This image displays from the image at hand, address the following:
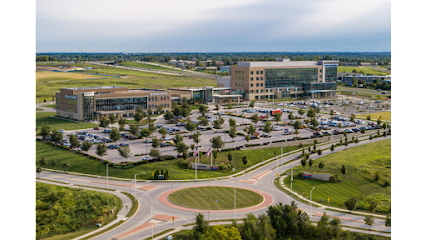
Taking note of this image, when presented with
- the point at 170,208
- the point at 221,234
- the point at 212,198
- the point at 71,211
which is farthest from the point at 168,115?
the point at 221,234

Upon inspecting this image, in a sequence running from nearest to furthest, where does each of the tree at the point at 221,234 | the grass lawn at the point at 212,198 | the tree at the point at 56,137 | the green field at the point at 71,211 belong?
the tree at the point at 221,234 < the green field at the point at 71,211 < the grass lawn at the point at 212,198 < the tree at the point at 56,137

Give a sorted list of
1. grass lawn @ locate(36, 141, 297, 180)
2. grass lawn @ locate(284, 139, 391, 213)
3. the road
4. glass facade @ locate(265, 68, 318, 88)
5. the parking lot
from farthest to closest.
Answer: glass facade @ locate(265, 68, 318, 88), the parking lot, grass lawn @ locate(36, 141, 297, 180), grass lawn @ locate(284, 139, 391, 213), the road

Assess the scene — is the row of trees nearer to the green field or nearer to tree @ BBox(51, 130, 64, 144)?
the green field

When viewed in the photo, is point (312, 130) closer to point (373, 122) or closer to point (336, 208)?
point (373, 122)

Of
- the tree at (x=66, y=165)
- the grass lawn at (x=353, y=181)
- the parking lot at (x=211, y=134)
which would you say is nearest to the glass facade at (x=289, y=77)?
the parking lot at (x=211, y=134)

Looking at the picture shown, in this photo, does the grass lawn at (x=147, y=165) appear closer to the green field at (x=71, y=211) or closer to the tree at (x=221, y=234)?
the green field at (x=71, y=211)

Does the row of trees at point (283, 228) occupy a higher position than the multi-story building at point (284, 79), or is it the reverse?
the multi-story building at point (284, 79)

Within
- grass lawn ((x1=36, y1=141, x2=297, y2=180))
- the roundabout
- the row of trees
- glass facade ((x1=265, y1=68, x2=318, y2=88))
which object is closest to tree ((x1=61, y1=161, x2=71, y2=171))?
grass lawn ((x1=36, y1=141, x2=297, y2=180))

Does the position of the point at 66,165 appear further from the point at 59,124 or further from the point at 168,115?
the point at 168,115
